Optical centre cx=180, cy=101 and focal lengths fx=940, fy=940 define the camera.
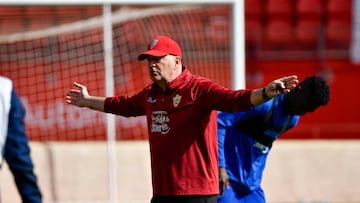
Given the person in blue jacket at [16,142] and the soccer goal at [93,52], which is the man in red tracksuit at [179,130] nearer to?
the person in blue jacket at [16,142]

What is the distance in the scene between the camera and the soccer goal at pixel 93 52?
10.1 m

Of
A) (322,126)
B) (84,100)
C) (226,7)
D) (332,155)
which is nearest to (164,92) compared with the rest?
(84,100)

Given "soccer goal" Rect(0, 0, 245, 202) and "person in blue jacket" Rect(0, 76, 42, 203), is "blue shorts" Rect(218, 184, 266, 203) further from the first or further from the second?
"soccer goal" Rect(0, 0, 245, 202)

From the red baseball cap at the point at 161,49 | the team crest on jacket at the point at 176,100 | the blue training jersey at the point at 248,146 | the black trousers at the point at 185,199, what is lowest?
the black trousers at the point at 185,199

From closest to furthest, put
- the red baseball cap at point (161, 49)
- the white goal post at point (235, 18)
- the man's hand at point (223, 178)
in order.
Result: 1. the red baseball cap at point (161, 49)
2. the man's hand at point (223, 178)
3. the white goal post at point (235, 18)

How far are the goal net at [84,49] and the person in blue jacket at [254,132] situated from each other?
11.2 ft

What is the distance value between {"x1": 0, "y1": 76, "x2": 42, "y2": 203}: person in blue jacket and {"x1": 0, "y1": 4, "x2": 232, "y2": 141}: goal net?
9.13ft

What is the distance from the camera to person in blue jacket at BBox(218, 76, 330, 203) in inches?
241

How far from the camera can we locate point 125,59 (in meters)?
10.7

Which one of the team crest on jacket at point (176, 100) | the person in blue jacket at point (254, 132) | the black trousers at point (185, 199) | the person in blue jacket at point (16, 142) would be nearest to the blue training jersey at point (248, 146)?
the person in blue jacket at point (254, 132)

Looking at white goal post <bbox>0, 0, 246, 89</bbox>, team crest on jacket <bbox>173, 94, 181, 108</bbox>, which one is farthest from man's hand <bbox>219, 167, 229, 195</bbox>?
white goal post <bbox>0, 0, 246, 89</bbox>

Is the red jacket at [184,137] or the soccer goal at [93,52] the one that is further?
the soccer goal at [93,52]

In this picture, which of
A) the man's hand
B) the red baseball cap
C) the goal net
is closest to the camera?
the red baseball cap

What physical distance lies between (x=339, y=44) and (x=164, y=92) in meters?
11.2
